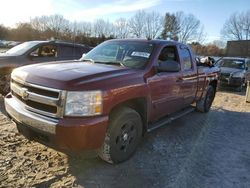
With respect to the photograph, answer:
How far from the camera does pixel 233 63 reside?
1473 centimetres

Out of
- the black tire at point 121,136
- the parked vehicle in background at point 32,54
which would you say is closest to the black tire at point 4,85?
the parked vehicle in background at point 32,54

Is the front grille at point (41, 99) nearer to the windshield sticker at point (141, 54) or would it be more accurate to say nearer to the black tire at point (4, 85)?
the windshield sticker at point (141, 54)

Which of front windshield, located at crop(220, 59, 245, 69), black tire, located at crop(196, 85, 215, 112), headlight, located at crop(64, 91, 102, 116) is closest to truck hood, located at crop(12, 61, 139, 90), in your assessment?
headlight, located at crop(64, 91, 102, 116)

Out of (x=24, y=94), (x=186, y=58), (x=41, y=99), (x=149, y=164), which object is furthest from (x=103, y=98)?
(x=186, y=58)

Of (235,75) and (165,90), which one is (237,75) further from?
(165,90)

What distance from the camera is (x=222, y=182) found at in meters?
3.71

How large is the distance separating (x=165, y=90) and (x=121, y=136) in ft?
4.36

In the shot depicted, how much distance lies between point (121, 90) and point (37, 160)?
66.0 inches

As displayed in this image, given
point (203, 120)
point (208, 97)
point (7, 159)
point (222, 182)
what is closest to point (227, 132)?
point (203, 120)

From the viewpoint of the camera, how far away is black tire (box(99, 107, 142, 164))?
3688mm

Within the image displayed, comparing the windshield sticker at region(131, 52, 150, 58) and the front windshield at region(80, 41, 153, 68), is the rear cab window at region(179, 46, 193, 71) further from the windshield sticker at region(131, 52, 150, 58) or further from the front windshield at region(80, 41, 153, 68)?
the windshield sticker at region(131, 52, 150, 58)

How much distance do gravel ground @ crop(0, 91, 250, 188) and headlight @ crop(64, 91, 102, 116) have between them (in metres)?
0.96

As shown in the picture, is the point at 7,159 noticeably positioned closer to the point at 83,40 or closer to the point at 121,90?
the point at 121,90

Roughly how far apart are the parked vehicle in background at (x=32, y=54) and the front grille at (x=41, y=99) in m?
4.23
